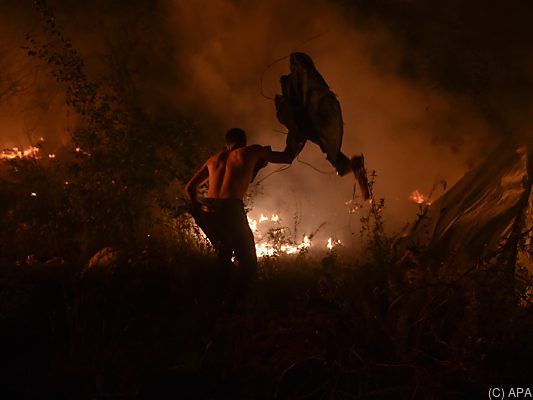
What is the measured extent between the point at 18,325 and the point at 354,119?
5579mm

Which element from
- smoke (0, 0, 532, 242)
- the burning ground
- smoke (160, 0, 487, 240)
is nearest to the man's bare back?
the burning ground

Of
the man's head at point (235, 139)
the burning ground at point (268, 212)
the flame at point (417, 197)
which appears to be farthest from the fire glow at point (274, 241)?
the man's head at point (235, 139)

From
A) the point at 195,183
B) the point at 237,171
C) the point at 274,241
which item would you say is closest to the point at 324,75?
the point at 274,241

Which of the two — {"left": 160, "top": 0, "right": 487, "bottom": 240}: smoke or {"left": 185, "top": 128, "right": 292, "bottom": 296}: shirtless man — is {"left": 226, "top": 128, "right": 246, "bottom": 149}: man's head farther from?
{"left": 160, "top": 0, "right": 487, "bottom": 240}: smoke

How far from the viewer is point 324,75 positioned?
23.6 ft

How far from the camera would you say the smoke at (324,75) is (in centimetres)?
571

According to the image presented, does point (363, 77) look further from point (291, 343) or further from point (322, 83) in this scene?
point (291, 343)

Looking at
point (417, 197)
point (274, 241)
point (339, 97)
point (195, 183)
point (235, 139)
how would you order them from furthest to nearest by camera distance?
1. point (339, 97)
2. point (417, 197)
3. point (274, 241)
4. point (195, 183)
5. point (235, 139)

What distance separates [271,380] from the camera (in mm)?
2680

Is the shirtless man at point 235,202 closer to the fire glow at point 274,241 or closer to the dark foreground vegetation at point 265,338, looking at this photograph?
the dark foreground vegetation at point 265,338

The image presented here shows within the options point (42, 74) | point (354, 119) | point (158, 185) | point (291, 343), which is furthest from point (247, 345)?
point (42, 74)

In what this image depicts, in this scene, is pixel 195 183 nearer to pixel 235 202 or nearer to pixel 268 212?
pixel 235 202

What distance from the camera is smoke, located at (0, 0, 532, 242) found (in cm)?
571

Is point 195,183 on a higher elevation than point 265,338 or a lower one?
higher
